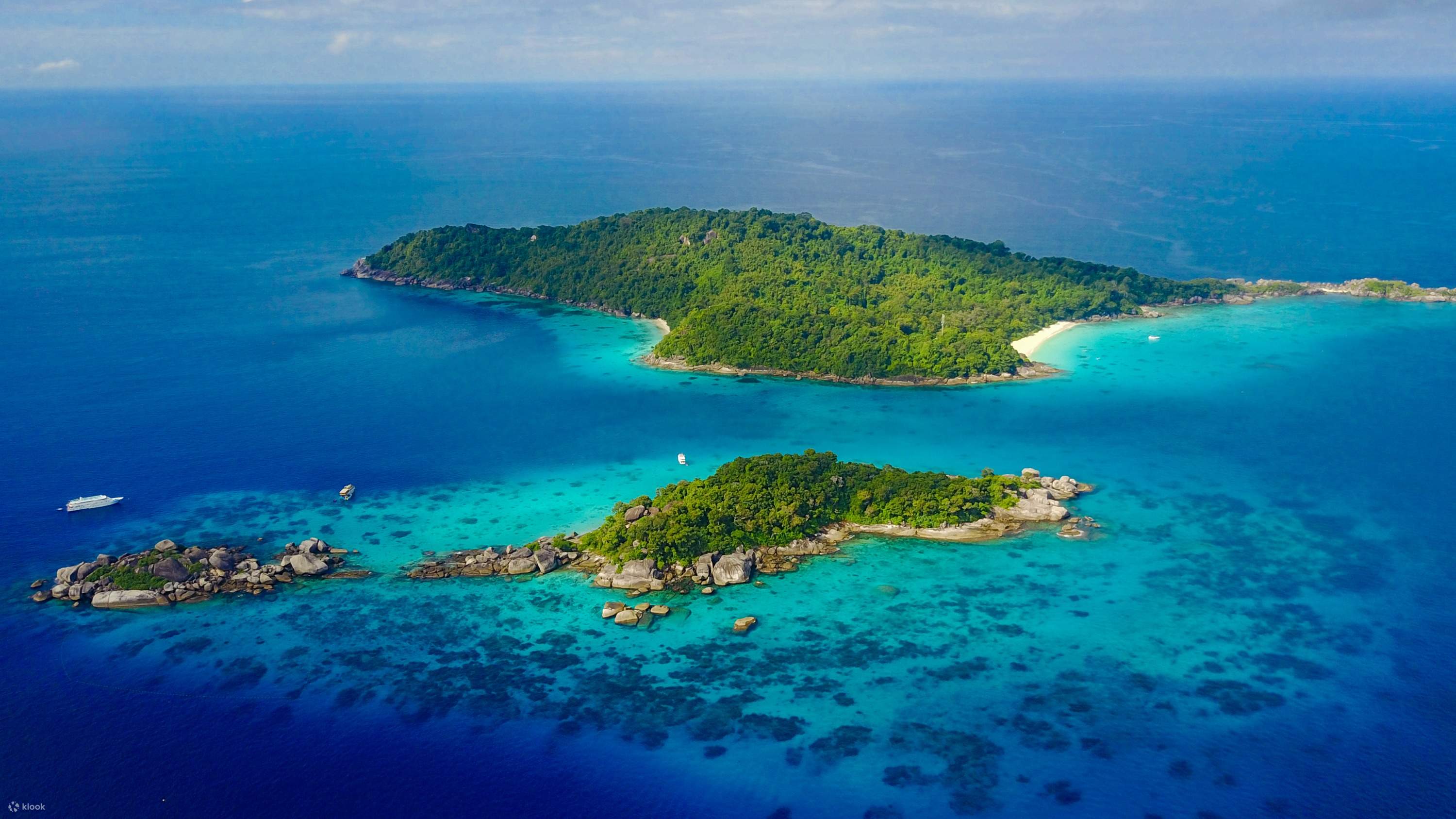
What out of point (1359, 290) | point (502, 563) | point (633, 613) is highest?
point (1359, 290)

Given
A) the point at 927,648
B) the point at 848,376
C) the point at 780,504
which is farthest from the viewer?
the point at 848,376

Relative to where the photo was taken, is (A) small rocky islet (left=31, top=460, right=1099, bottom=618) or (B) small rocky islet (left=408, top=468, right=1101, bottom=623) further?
(B) small rocky islet (left=408, top=468, right=1101, bottom=623)

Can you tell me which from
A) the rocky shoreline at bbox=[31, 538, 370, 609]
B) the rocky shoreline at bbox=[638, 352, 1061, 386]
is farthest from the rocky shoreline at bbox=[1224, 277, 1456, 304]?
the rocky shoreline at bbox=[31, 538, 370, 609]

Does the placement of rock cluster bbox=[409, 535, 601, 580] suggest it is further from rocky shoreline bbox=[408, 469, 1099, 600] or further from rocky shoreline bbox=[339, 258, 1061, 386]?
rocky shoreline bbox=[339, 258, 1061, 386]

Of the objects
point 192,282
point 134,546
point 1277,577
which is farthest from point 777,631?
point 192,282

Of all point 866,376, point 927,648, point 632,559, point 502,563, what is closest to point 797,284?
point 866,376

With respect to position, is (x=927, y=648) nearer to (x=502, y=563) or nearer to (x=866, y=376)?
(x=502, y=563)
